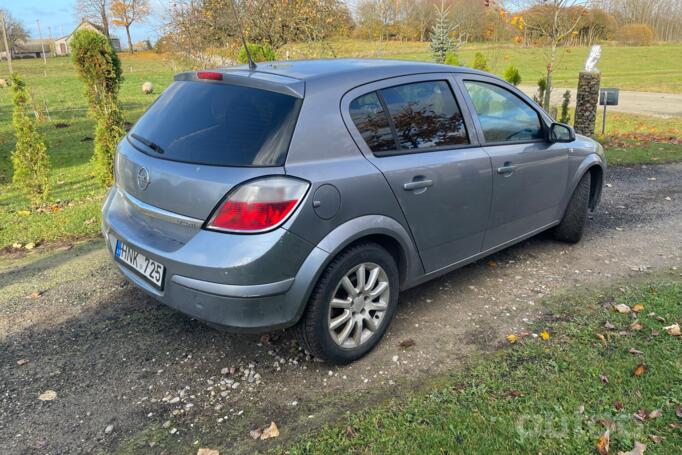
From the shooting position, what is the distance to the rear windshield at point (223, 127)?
273 cm

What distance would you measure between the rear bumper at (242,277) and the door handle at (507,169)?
1.75 m

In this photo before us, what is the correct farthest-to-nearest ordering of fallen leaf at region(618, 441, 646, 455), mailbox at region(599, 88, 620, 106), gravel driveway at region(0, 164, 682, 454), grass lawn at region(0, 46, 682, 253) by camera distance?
mailbox at region(599, 88, 620, 106), grass lawn at region(0, 46, 682, 253), gravel driveway at region(0, 164, 682, 454), fallen leaf at region(618, 441, 646, 455)

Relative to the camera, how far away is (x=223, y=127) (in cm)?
288

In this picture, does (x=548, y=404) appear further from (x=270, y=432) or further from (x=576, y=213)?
(x=576, y=213)

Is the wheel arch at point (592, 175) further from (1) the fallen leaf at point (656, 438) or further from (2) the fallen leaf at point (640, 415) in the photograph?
(1) the fallen leaf at point (656, 438)

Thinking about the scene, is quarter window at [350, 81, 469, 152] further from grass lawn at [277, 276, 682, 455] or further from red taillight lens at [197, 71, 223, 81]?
grass lawn at [277, 276, 682, 455]

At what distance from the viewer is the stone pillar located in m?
11.2

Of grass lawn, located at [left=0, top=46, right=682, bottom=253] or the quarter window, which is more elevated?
the quarter window

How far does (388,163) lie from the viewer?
312cm

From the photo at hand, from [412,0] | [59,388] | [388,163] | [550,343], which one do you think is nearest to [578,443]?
[550,343]

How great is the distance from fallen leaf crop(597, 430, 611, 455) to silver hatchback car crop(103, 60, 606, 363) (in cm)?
134

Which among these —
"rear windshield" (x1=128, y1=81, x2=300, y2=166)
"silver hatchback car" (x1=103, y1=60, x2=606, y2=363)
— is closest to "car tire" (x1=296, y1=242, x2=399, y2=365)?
"silver hatchback car" (x1=103, y1=60, x2=606, y2=363)

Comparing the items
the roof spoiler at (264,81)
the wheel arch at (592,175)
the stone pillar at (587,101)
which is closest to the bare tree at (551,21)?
the stone pillar at (587,101)

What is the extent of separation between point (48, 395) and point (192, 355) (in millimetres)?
804
